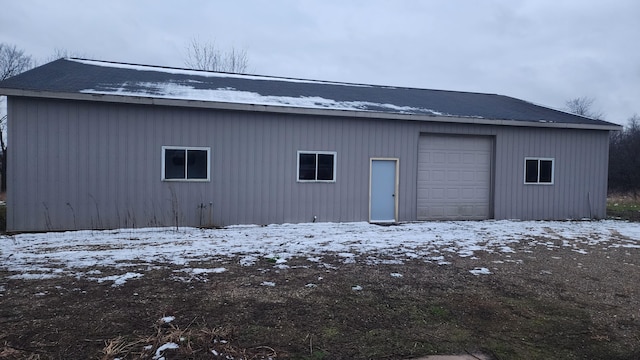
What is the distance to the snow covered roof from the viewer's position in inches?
373

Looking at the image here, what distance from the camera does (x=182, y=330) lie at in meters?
3.68

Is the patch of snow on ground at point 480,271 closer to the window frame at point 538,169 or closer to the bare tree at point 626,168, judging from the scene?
the window frame at point 538,169

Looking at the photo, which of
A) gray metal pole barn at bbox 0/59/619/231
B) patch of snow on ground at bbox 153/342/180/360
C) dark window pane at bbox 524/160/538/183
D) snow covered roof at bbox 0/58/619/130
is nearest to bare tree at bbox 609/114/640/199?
snow covered roof at bbox 0/58/619/130

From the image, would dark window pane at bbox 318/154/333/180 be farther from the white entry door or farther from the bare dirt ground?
the bare dirt ground

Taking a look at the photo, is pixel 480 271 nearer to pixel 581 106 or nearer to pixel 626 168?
pixel 626 168

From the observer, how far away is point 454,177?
40.7 feet

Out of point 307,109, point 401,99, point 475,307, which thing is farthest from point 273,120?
point 475,307

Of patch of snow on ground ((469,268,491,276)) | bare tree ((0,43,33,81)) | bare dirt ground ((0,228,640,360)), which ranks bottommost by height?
bare dirt ground ((0,228,640,360))

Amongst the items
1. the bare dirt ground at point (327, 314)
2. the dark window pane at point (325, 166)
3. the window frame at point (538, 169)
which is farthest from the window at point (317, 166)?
the window frame at point (538, 169)

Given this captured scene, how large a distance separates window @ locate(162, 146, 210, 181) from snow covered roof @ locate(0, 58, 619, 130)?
3.62 ft

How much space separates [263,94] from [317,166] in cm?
259

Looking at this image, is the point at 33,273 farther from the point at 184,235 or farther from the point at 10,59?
the point at 10,59

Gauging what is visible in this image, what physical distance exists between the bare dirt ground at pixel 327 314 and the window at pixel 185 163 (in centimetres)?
433

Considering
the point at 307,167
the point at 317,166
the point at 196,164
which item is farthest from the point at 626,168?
the point at 196,164
